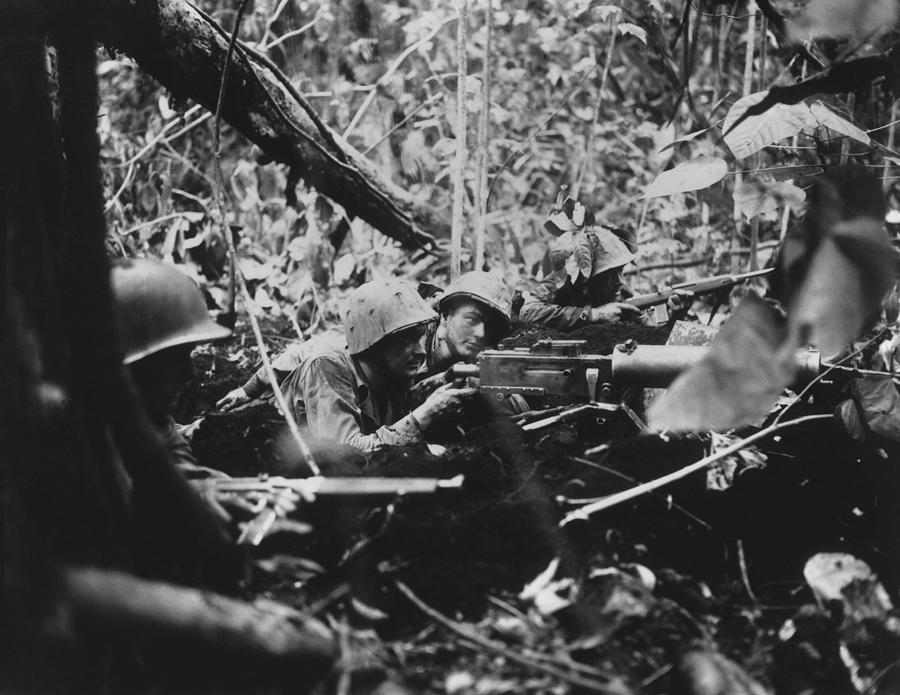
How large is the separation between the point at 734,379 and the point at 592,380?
2.28m

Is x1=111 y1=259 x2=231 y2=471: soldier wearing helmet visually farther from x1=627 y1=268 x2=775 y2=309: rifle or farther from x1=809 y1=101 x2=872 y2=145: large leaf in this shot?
x1=627 y1=268 x2=775 y2=309: rifle

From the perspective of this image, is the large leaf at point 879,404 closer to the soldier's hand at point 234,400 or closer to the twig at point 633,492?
the twig at point 633,492

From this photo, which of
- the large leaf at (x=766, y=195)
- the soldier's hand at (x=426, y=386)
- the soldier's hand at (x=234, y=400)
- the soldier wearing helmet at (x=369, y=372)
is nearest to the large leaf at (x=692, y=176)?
the large leaf at (x=766, y=195)

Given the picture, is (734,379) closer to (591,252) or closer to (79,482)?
(79,482)

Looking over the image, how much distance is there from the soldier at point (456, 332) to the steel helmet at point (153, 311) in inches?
95.9

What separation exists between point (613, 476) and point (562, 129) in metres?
7.56

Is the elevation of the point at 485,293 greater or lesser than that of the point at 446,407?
greater

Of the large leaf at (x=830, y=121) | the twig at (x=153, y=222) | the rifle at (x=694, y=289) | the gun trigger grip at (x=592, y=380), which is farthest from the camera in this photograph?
the twig at (x=153, y=222)

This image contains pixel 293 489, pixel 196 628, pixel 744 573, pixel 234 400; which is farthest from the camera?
pixel 234 400

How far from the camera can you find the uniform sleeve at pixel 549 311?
645 centimetres

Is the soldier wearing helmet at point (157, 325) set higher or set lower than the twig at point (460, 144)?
lower

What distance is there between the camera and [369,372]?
473cm

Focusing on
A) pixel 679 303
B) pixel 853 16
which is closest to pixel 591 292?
pixel 679 303

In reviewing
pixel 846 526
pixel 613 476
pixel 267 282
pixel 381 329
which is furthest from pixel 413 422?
pixel 267 282
